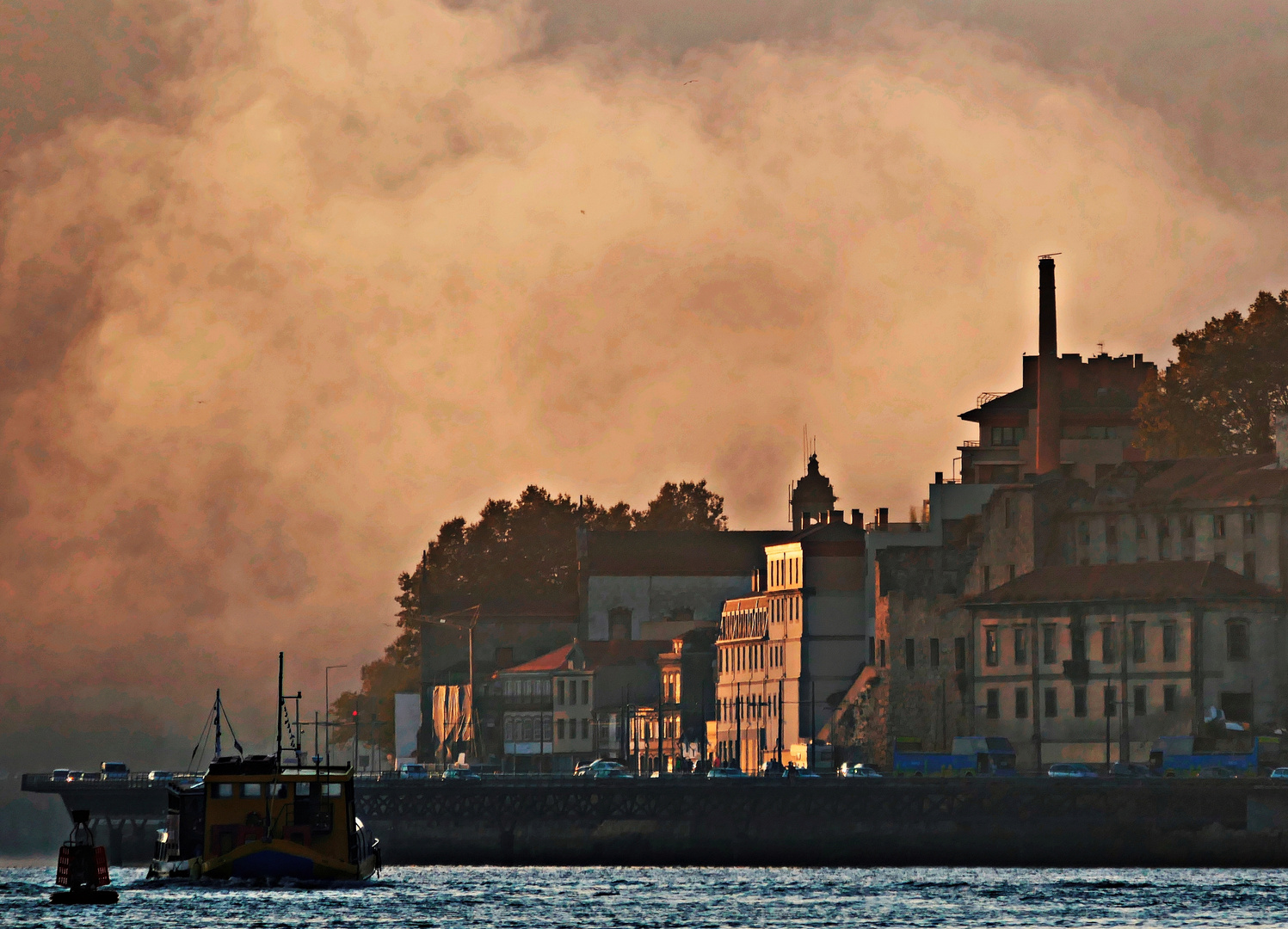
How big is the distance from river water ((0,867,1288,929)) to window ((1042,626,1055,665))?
29518 millimetres

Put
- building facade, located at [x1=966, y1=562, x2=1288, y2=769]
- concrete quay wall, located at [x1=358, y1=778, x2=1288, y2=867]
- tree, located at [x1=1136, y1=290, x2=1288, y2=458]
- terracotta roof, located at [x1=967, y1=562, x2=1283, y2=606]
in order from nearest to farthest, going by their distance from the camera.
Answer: concrete quay wall, located at [x1=358, y1=778, x2=1288, y2=867], building facade, located at [x1=966, y1=562, x2=1288, y2=769], terracotta roof, located at [x1=967, y1=562, x2=1283, y2=606], tree, located at [x1=1136, y1=290, x2=1288, y2=458]

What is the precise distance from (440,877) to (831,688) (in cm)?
6172

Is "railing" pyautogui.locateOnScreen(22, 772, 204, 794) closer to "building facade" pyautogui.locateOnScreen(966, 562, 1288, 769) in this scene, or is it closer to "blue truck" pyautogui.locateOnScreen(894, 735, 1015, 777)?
"blue truck" pyautogui.locateOnScreen(894, 735, 1015, 777)

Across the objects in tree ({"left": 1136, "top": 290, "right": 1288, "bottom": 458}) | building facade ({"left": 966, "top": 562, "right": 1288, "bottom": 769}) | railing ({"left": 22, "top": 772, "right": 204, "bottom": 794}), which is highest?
tree ({"left": 1136, "top": 290, "right": 1288, "bottom": 458})

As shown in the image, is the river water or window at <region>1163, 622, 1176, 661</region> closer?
the river water

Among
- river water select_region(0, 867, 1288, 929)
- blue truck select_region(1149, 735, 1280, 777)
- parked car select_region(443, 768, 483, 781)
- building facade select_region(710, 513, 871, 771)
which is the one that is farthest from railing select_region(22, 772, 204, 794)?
blue truck select_region(1149, 735, 1280, 777)

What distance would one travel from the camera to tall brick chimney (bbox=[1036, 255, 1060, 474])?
190750 millimetres

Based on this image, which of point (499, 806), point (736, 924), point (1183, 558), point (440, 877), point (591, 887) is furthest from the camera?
point (1183, 558)

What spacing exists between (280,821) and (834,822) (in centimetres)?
3653

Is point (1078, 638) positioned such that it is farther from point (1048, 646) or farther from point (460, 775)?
point (460, 775)

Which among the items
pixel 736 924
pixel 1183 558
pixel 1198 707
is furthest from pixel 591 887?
pixel 1183 558

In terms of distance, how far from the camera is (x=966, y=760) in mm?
161500

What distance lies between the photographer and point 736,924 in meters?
103

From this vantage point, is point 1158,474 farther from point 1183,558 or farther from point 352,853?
point 352,853
